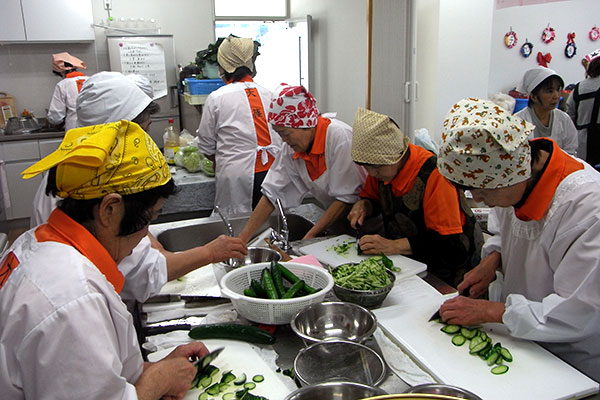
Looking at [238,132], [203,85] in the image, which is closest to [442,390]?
[238,132]

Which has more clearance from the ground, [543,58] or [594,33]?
[594,33]

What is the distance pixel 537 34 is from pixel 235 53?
164 inches

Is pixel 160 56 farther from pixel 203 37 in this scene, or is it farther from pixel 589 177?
pixel 589 177

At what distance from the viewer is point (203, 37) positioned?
22.3ft

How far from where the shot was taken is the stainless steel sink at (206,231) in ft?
9.26

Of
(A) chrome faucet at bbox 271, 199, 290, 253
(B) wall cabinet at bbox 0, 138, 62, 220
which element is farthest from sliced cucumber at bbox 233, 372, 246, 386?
(B) wall cabinet at bbox 0, 138, 62, 220

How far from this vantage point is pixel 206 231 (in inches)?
115

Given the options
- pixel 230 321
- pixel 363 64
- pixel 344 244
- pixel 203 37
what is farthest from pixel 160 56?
pixel 230 321

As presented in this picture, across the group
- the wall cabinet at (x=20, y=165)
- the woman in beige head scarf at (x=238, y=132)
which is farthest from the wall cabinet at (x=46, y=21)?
the woman in beige head scarf at (x=238, y=132)

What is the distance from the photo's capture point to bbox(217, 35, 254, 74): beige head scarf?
3.55 metres

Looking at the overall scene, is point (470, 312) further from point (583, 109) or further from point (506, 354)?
point (583, 109)

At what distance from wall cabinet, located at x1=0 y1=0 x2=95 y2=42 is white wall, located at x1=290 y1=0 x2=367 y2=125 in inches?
114

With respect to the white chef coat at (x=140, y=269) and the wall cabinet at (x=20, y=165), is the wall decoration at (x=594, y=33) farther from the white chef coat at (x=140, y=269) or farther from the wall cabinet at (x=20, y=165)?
the wall cabinet at (x=20, y=165)

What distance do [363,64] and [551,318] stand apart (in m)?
4.46
